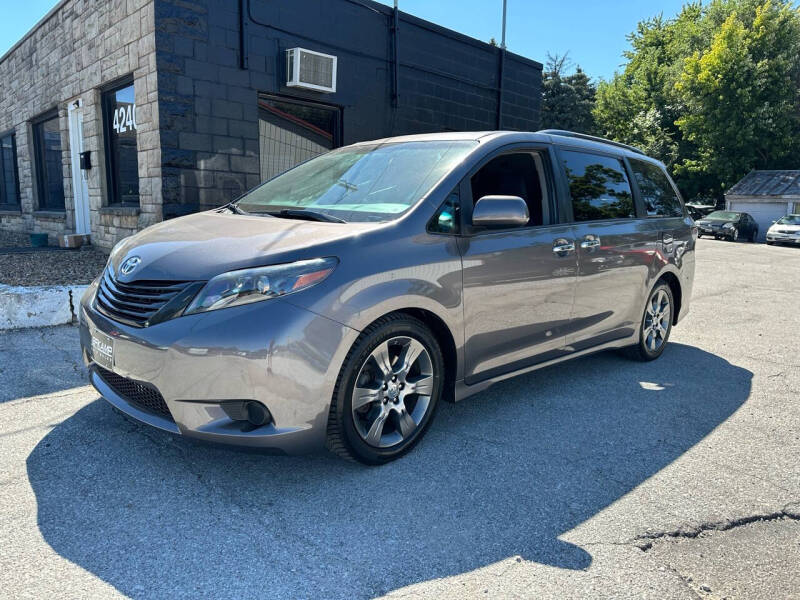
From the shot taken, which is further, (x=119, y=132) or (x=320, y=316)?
(x=119, y=132)

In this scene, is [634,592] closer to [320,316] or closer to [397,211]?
[320,316]

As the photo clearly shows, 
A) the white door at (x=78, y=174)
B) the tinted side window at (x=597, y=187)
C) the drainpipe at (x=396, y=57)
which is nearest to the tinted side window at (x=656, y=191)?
the tinted side window at (x=597, y=187)

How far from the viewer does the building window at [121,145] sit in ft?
28.1

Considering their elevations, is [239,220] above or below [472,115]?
below

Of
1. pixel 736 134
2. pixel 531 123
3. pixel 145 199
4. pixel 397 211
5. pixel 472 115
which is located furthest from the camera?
pixel 736 134

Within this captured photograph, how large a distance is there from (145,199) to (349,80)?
385 cm

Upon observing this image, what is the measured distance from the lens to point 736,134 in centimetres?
3447

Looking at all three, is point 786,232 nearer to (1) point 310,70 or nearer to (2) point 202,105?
(1) point 310,70

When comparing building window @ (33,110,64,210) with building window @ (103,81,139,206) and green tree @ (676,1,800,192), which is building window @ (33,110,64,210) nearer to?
building window @ (103,81,139,206)

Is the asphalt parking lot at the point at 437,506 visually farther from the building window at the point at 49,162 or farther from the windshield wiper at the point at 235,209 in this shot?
the building window at the point at 49,162

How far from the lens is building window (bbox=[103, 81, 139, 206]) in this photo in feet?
28.1

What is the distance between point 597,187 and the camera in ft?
14.8

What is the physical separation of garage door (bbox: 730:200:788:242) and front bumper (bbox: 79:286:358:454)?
35.1 metres

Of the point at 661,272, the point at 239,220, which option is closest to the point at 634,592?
the point at 239,220
